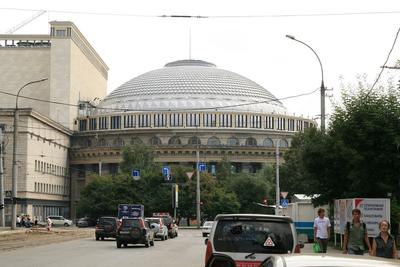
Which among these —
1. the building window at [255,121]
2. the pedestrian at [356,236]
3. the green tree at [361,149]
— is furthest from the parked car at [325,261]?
the building window at [255,121]

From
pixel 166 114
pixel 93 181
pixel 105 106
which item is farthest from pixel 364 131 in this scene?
pixel 105 106

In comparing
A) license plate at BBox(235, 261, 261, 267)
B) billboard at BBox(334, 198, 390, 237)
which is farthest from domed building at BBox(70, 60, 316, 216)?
license plate at BBox(235, 261, 261, 267)

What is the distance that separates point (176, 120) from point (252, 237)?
418 feet

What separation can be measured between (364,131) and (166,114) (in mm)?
112065

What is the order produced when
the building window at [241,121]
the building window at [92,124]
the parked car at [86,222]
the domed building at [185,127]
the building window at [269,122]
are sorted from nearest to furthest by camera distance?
the parked car at [86,222] < the domed building at [185,127] < the building window at [241,121] < the building window at [269,122] < the building window at [92,124]

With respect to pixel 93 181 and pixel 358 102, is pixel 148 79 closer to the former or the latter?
pixel 93 181

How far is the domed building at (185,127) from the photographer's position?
447ft

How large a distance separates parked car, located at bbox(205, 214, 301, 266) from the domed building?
116316 millimetres

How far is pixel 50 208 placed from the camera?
12319 cm

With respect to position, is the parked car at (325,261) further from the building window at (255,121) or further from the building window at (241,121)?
the building window at (255,121)

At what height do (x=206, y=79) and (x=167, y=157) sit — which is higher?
(x=206, y=79)

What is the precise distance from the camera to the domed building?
136m

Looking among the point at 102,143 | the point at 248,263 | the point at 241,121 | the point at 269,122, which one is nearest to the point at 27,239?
the point at 248,263

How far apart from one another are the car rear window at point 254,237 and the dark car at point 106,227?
114ft
